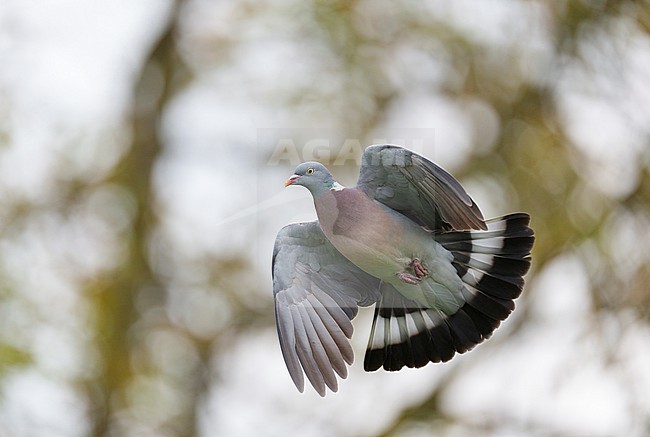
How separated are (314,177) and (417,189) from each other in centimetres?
55

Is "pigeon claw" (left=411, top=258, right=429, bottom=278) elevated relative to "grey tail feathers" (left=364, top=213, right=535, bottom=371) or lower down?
elevated

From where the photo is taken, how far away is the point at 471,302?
555 cm

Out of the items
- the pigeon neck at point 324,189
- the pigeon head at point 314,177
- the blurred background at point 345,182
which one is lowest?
the blurred background at point 345,182

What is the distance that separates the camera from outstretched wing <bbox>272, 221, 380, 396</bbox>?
5469mm

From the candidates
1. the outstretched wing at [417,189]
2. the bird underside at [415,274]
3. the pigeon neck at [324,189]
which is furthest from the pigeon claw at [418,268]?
the pigeon neck at [324,189]

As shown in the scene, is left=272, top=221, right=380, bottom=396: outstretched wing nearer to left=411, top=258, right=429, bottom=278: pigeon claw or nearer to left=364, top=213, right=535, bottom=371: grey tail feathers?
left=364, top=213, right=535, bottom=371: grey tail feathers

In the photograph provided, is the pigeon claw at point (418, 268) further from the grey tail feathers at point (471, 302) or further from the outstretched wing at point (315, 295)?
the outstretched wing at point (315, 295)

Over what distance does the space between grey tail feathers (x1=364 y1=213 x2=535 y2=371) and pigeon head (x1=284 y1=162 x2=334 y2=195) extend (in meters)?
0.89

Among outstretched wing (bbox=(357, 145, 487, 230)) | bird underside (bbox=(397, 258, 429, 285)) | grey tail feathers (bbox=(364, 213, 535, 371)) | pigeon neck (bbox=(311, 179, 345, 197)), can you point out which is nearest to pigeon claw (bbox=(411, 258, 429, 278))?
bird underside (bbox=(397, 258, 429, 285))

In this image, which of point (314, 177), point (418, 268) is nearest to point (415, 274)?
point (418, 268)

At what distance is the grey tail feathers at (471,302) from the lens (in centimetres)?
539

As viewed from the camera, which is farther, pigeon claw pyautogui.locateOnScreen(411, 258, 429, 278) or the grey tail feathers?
the grey tail feathers

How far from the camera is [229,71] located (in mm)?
14828

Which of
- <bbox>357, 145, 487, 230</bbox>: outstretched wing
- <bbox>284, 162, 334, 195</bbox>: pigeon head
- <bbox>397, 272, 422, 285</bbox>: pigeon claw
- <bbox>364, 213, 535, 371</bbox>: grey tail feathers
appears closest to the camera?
<bbox>357, 145, 487, 230</bbox>: outstretched wing
